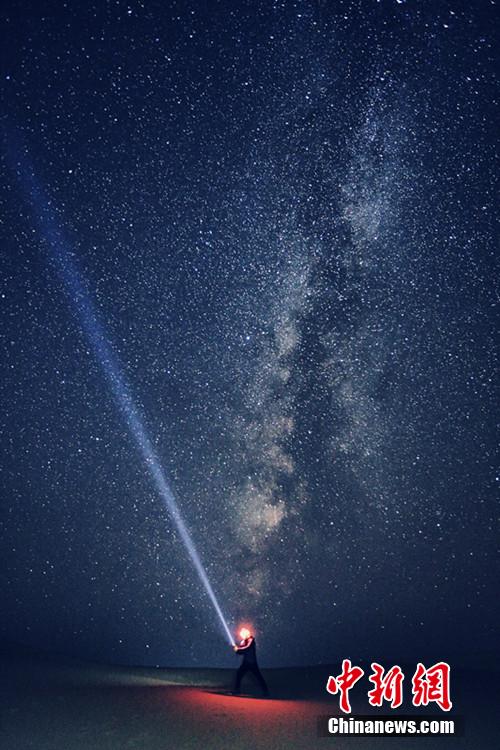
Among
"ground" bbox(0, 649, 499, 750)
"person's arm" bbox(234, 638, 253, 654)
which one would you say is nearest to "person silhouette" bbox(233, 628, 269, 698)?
"person's arm" bbox(234, 638, 253, 654)

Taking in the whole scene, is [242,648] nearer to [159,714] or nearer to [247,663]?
[247,663]

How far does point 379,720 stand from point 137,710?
347 cm

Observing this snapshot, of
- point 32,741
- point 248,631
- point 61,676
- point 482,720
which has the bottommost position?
point 32,741

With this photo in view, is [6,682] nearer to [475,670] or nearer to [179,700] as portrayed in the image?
[179,700]

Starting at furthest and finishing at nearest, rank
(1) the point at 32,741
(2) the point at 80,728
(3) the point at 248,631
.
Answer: (3) the point at 248,631 < (2) the point at 80,728 < (1) the point at 32,741

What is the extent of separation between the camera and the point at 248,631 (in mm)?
11211

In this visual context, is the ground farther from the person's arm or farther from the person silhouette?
the person's arm

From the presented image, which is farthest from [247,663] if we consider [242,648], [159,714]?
[159,714]

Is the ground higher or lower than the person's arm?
lower

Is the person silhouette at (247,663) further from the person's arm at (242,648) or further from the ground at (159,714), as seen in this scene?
the ground at (159,714)

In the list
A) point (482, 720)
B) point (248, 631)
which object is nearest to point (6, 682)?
point (248, 631)

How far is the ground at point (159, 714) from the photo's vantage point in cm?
663

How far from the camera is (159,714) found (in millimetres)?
7809

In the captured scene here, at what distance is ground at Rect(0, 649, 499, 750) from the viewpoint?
6.63 m
